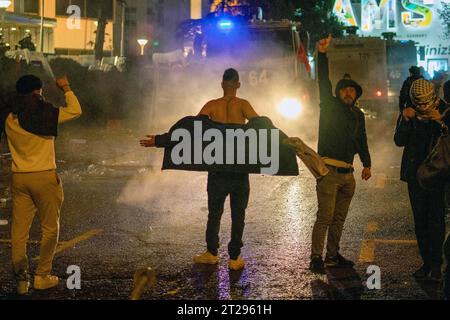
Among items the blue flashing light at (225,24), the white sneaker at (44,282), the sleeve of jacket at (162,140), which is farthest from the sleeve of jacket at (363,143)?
the blue flashing light at (225,24)

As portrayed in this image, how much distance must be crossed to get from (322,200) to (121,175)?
7.13 meters

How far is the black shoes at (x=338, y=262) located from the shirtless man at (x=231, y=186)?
804 mm

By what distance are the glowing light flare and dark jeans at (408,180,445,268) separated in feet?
39.8

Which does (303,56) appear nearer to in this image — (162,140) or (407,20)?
(162,140)

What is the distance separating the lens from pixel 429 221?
5.86 m

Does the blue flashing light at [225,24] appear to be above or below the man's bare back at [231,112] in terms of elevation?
above

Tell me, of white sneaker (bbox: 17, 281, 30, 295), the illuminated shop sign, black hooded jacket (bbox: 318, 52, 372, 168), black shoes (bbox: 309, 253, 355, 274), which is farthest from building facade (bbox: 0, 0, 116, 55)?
black shoes (bbox: 309, 253, 355, 274)

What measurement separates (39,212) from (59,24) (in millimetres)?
32483

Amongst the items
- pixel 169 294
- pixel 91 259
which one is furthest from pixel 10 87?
pixel 169 294

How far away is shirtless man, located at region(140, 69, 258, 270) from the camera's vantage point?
20.2 feet

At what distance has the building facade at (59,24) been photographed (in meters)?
31.5

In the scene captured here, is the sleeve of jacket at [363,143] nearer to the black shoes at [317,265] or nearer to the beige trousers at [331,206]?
the beige trousers at [331,206]

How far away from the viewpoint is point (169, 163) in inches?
246
